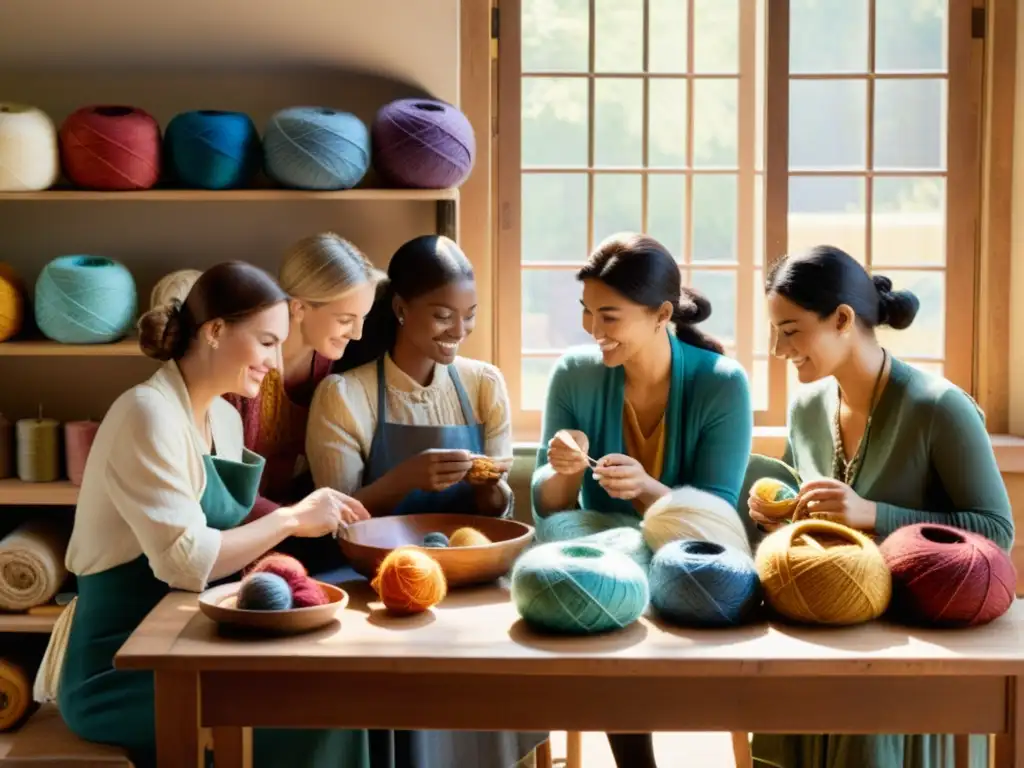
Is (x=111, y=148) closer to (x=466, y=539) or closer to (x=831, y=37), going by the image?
(x=466, y=539)

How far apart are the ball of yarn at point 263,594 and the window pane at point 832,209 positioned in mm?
2434

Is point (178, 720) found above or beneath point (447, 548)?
beneath

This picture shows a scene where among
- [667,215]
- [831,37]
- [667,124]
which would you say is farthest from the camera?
[667,215]

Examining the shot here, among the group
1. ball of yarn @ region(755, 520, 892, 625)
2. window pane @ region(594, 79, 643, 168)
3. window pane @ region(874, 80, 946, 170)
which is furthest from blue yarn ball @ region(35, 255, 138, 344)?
window pane @ region(874, 80, 946, 170)

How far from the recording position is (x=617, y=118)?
411 cm

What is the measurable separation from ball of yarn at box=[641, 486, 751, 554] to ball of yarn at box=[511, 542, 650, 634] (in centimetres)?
32

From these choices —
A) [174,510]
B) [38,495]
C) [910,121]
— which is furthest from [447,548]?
[910,121]

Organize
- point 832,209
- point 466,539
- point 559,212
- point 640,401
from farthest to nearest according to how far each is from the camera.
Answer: point 559,212 < point 832,209 < point 640,401 < point 466,539

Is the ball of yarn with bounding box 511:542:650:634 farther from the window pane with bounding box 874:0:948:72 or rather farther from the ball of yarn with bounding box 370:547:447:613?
the window pane with bounding box 874:0:948:72

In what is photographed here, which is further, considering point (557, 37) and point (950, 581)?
point (557, 37)

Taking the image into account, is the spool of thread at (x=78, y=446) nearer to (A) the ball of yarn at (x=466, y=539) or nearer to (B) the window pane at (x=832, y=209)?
(A) the ball of yarn at (x=466, y=539)

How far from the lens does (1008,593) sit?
2.11 meters

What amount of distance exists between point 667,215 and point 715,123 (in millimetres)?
537

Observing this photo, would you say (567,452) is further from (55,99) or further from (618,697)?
(55,99)
